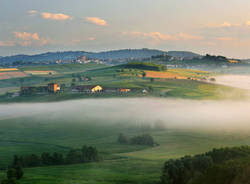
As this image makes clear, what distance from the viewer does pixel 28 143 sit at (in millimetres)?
111875

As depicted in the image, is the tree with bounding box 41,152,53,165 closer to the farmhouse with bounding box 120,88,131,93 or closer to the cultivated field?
the cultivated field

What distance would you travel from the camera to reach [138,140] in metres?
113

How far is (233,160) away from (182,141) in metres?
42.9

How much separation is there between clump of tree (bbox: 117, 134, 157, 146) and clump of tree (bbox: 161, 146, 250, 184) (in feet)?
114

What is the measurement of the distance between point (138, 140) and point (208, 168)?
4689 cm

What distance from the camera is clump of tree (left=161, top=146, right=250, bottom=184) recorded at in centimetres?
5975

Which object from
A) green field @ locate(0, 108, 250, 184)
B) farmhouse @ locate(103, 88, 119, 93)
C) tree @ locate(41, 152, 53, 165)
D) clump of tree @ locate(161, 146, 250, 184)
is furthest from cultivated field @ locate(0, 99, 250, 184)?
farmhouse @ locate(103, 88, 119, 93)

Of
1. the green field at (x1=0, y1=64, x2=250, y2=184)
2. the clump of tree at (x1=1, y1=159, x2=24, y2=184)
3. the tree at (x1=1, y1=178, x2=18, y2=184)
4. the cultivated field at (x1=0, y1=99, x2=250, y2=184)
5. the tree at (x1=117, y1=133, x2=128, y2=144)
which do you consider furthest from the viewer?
the tree at (x1=117, y1=133, x2=128, y2=144)

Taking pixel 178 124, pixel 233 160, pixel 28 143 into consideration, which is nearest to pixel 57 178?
pixel 233 160

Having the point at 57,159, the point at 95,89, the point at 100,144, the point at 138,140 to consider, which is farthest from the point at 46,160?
the point at 95,89

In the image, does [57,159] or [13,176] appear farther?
[57,159]

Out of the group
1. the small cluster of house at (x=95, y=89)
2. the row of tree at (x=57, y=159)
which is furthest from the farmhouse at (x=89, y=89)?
the row of tree at (x=57, y=159)

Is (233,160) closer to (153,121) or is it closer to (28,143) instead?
(28,143)

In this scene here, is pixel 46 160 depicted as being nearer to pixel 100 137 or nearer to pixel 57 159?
pixel 57 159
